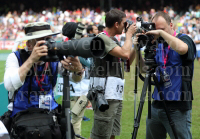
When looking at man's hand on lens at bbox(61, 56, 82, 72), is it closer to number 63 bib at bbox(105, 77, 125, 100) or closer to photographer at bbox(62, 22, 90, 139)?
photographer at bbox(62, 22, 90, 139)

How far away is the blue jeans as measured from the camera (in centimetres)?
285

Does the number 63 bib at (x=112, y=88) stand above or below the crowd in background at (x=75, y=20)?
below

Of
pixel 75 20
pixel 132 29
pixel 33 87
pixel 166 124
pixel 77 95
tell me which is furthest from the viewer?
pixel 75 20

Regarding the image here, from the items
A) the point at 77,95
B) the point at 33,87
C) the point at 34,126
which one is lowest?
the point at 77,95

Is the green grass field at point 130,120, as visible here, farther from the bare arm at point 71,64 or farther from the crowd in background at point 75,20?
the crowd in background at point 75,20


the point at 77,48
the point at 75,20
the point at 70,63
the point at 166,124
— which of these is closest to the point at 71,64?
the point at 70,63

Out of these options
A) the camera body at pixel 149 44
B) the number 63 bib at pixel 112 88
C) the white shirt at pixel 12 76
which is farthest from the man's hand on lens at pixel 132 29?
the white shirt at pixel 12 76

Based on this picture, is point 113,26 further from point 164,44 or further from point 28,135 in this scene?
point 28,135

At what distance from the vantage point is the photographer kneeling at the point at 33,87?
235 cm

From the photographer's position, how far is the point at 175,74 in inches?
114

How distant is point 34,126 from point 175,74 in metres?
1.37

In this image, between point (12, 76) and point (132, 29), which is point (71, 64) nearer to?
point (12, 76)

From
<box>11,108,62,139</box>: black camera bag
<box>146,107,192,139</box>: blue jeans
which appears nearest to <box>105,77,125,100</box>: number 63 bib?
<box>146,107,192,139</box>: blue jeans

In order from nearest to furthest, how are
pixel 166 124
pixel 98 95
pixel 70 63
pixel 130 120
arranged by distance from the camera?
1. pixel 70 63
2. pixel 166 124
3. pixel 98 95
4. pixel 130 120
